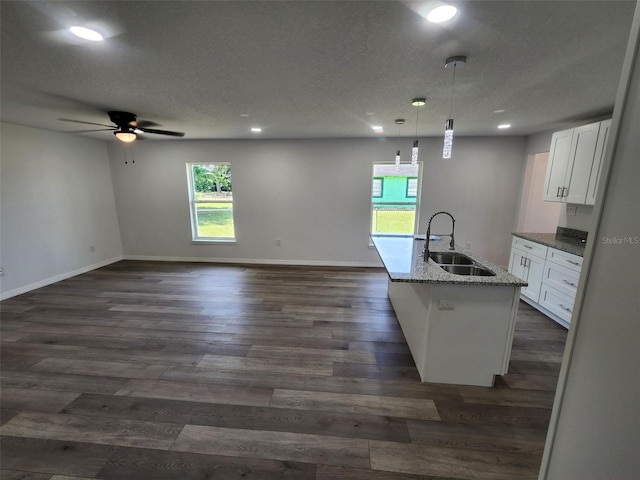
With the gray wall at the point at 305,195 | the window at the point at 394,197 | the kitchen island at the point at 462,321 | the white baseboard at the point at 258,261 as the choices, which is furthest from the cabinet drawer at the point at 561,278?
the white baseboard at the point at 258,261

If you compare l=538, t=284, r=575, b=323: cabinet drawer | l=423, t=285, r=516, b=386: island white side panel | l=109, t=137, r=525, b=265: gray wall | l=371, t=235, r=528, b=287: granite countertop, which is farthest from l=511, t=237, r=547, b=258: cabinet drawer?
l=423, t=285, r=516, b=386: island white side panel

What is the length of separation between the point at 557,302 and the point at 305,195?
397 centimetres

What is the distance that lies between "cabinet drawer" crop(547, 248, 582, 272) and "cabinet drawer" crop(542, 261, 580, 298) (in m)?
0.04

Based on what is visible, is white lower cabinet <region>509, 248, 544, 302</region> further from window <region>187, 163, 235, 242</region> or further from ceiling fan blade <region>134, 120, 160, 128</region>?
ceiling fan blade <region>134, 120, 160, 128</region>

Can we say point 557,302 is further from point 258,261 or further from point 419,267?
point 258,261

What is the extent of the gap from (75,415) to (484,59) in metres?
3.77

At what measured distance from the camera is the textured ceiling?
4.43 ft

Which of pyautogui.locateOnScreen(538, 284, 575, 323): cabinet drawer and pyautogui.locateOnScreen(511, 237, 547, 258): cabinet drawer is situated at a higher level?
pyautogui.locateOnScreen(511, 237, 547, 258): cabinet drawer

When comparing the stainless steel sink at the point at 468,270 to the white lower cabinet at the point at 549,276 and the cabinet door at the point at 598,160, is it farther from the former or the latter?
the cabinet door at the point at 598,160

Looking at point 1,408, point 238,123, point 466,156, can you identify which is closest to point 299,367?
point 1,408

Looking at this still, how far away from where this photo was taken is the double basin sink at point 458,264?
2347 mm

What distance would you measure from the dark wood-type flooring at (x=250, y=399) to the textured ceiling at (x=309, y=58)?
2.42 m

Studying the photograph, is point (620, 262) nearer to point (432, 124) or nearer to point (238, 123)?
point (432, 124)

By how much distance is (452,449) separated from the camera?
162cm
